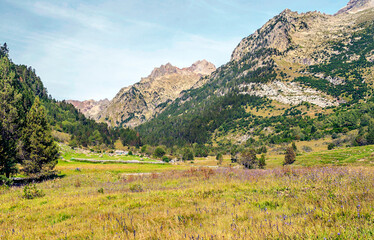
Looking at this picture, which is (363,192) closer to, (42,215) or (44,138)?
(42,215)

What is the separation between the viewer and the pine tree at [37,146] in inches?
1138

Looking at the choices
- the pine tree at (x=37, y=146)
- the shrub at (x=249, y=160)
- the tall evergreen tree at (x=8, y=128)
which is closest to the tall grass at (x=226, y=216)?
the tall evergreen tree at (x=8, y=128)

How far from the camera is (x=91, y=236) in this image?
4801mm

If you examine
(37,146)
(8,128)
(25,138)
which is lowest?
(37,146)

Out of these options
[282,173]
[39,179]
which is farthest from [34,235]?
[39,179]

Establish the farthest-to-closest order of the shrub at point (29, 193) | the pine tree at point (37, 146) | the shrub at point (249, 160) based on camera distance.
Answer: the shrub at point (249, 160) → the pine tree at point (37, 146) → the shrub at point (29, 193)

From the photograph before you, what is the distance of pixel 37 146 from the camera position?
29234 mm

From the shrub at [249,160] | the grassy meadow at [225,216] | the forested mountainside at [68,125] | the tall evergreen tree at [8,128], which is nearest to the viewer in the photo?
the grassy meadow at [225,216]

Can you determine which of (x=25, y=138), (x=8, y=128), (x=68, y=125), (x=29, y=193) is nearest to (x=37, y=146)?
(x=25, y=138)

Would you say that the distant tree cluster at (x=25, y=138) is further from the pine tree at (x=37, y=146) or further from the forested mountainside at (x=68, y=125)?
the forested mountainside at (x=68, y=125)

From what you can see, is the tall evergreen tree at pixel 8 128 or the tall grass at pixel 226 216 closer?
the tall grass at pixel 226 216

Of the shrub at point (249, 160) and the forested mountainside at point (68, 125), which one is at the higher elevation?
the forested mountainside at point (68, 125)

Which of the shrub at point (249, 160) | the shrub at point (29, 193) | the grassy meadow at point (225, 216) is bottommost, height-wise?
the shrub at point (249, 160)

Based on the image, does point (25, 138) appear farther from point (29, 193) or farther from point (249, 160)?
point (249, 160)
